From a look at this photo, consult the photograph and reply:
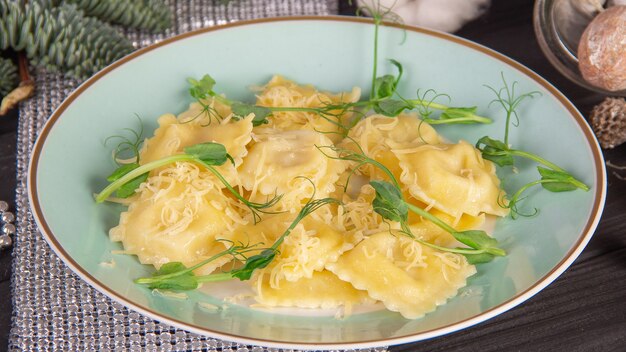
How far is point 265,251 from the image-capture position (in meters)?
1.72

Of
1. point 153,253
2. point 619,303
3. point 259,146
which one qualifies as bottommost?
point 619,303

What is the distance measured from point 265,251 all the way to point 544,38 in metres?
1.44

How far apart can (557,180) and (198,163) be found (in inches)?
38.6

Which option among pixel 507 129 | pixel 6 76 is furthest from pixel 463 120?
pixel 6 76

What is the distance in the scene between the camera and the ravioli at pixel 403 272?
5.69ft

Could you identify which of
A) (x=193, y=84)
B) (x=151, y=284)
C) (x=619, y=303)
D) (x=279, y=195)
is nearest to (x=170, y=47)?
(x=193, y=84)

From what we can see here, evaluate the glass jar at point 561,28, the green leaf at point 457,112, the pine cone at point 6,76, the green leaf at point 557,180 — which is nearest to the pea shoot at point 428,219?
the green leaf at point 557,180

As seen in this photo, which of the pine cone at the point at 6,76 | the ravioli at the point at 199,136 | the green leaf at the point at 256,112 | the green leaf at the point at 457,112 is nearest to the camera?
the ravioli at the point at 199,136

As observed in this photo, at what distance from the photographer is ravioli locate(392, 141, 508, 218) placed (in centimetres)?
197

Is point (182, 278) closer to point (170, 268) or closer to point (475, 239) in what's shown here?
point (170, 268)

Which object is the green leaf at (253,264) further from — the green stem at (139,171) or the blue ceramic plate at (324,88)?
the green stem at (139,171)

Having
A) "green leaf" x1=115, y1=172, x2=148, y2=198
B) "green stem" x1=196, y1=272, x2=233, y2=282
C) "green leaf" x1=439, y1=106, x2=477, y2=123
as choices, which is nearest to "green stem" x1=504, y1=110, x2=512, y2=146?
"green leaf" x1=439, y1=106, x2=477, y2=123

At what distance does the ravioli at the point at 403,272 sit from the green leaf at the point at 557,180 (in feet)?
1.17

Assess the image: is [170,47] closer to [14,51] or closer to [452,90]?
[14,51]
